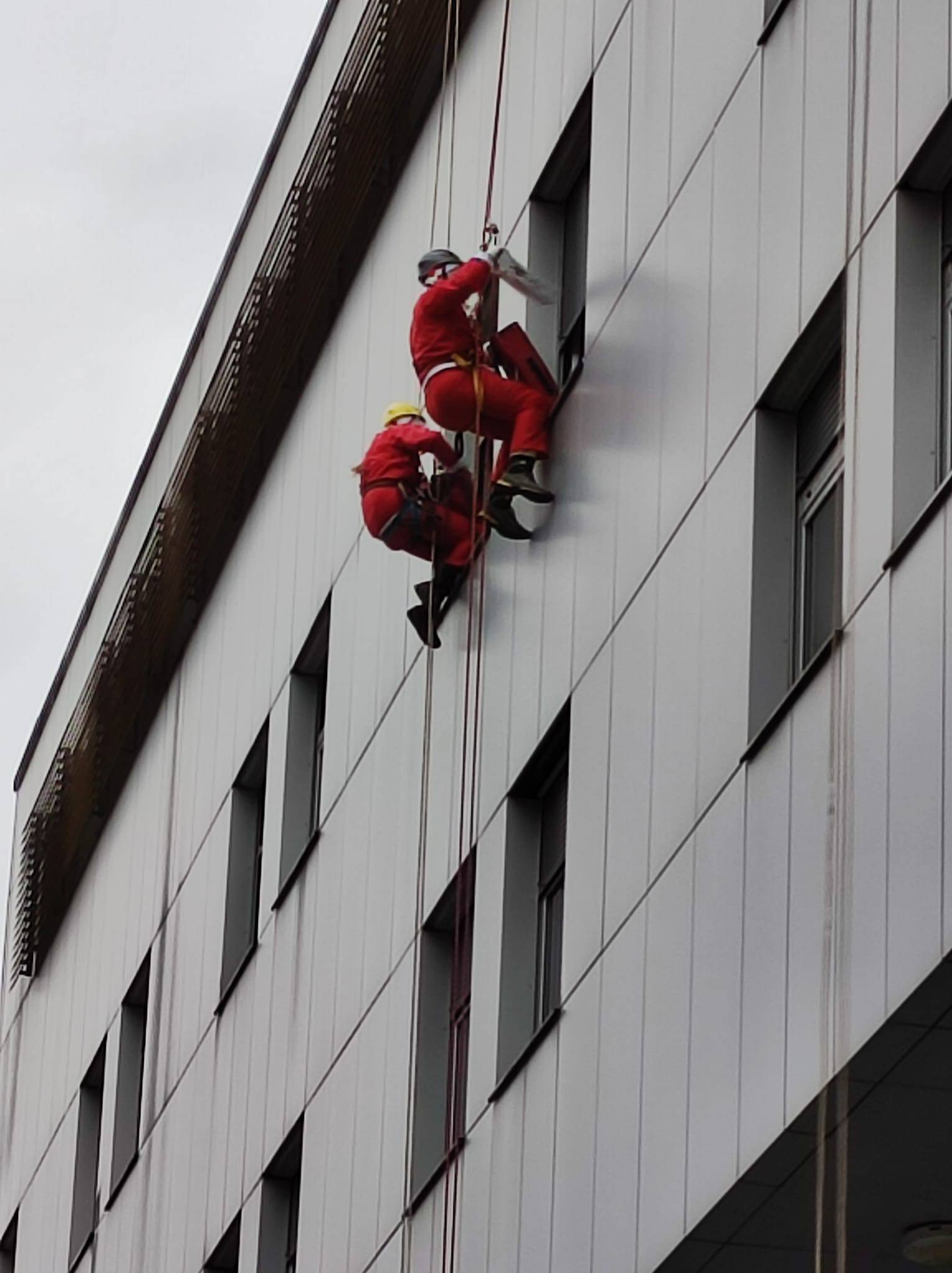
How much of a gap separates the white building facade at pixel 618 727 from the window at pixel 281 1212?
0.04 m

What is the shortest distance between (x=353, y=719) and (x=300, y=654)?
78.4 inches

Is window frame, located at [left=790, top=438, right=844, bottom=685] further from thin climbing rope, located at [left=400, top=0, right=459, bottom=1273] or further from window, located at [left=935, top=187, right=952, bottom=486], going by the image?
thin climbing rope, located at [left=400, top=0, right=459, bottom=1273]

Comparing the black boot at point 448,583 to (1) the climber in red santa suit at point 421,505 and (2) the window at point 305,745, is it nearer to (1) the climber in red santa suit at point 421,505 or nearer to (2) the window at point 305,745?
(1) the climber in red santa suit at point 421,505

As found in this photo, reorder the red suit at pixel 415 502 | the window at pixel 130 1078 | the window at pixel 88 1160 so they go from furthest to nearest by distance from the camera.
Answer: the window at pixel 88 1160 → the window at pixel 130 1078 → the red suit at pixel 415 502

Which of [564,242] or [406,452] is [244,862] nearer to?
[406,452]

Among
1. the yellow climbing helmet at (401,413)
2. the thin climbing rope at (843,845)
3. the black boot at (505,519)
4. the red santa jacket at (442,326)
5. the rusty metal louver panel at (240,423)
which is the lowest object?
the thin climbing rope at (843,845)

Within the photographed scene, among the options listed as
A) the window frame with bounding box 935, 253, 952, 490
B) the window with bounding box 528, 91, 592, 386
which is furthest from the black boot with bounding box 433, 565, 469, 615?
the window frame with bounding box 935, 253, 952, 490

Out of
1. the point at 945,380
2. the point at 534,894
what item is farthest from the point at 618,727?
the point at 945,380

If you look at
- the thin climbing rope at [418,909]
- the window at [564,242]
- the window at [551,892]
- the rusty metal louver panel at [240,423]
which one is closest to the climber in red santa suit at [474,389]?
the window at [564,242]

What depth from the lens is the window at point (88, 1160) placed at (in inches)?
1038

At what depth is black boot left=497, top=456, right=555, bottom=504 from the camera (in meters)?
15.6

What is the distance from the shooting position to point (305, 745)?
845 inches

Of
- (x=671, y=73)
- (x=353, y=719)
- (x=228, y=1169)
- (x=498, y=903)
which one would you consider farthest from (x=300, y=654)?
(x=671, y=73)

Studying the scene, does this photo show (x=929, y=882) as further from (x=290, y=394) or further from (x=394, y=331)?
(x=290, y=394)
